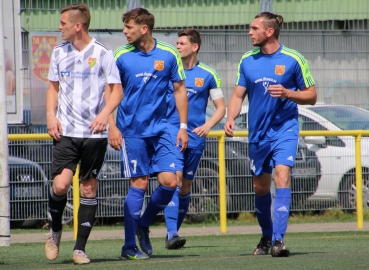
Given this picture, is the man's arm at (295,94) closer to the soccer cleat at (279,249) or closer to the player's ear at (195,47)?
the soccer cleat at (279,249)

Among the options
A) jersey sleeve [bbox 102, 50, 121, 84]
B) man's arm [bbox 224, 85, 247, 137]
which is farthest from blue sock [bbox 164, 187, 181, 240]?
jersey sleeve [bbox 102, 50, 121, 84]

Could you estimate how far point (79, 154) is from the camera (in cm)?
757

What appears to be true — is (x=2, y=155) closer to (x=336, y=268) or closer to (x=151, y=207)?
(x=151, y=207)

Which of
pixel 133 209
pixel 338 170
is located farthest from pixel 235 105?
pixel 338 170

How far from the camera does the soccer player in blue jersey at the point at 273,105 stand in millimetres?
8250

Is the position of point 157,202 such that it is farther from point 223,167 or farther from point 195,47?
point 223,167

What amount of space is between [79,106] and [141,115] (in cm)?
71

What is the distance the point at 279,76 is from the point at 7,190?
384cm

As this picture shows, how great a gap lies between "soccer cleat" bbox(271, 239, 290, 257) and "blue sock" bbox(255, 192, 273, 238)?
2.50 feet

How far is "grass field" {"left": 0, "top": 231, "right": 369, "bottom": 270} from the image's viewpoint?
24.0 feet

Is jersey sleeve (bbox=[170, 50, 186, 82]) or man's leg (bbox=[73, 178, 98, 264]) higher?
jersey sleeve (bbox=[170, 50, 186, 82])

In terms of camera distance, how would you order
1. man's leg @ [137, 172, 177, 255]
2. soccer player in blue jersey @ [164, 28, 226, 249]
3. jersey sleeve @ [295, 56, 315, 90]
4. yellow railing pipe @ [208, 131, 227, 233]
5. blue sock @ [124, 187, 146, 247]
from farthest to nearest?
yellow railing pipe @ [208, 131, 227, 233], soccer player in blue jersey @ [164, 28, 226, 249], jersey sleeve @ [295, 56, 315, 90], man's leg @ [137, 172, 177, 255], blue sock @ [124, 187, 146, 247]

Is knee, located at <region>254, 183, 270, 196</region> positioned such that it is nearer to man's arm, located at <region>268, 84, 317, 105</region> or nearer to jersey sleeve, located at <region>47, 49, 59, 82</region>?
man's arm, located at <region>268, 84, 317, 105</region>

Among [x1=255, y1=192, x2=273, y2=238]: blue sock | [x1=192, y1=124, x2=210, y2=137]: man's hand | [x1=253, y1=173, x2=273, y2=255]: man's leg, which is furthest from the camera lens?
[x1=192, y1=124, x2=210, y2=137]: man's hand
